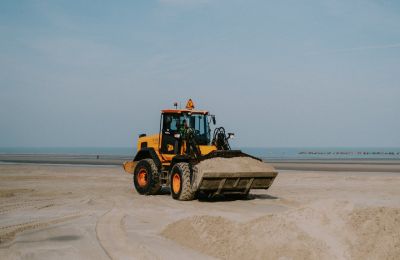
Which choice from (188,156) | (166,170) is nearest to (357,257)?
(188,156)

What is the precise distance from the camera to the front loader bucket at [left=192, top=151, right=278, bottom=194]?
15005mm

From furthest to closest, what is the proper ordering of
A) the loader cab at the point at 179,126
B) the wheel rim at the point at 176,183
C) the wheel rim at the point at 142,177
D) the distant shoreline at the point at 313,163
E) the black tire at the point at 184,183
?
the distant shoreline at the point at 313,163 → the wheel rim at the point at 142,177 → the loader cab at the point at 179,126 → the wheel rim at the point at 176,183 → the black tire at the point at 184,183

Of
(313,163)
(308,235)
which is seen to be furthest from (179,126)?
(313,163)

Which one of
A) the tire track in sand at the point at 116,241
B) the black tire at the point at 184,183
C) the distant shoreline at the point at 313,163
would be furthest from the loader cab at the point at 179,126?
the distant shoreline at the point at 313,163

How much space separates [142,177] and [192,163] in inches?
138

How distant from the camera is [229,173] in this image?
594 inches

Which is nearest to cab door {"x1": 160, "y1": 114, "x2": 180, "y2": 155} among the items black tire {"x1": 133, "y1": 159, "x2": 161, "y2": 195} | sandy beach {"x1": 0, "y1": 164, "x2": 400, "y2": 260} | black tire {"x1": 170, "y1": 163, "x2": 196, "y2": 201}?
black tire {"x1": 133, "y1": 159, "x2": 161, "y2": 195}

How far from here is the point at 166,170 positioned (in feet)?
59.3

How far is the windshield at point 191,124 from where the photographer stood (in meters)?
17.7

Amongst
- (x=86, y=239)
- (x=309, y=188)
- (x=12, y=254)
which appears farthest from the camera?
(x=309, y=188)

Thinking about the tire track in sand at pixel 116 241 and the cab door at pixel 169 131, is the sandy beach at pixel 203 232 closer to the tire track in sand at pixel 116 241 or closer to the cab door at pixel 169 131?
the tire track in sand at pixel 116 241

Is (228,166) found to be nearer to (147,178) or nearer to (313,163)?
(147,178)

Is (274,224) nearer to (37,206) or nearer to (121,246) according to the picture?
(121,246)

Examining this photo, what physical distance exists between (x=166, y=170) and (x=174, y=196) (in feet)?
5.72
